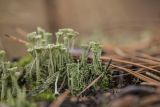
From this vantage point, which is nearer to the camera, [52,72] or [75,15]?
[52,72]

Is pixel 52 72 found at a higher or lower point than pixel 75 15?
lower

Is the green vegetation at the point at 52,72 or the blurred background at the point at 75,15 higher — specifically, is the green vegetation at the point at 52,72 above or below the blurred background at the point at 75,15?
below

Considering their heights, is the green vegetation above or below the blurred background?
below

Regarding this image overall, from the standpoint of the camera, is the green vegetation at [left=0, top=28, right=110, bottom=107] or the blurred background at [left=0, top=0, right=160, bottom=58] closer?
the green vegetation at [left=0, top=28, right=110, bottom=107]

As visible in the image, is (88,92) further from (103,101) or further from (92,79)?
(103,101)

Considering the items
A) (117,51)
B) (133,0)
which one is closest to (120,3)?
(133,0)
